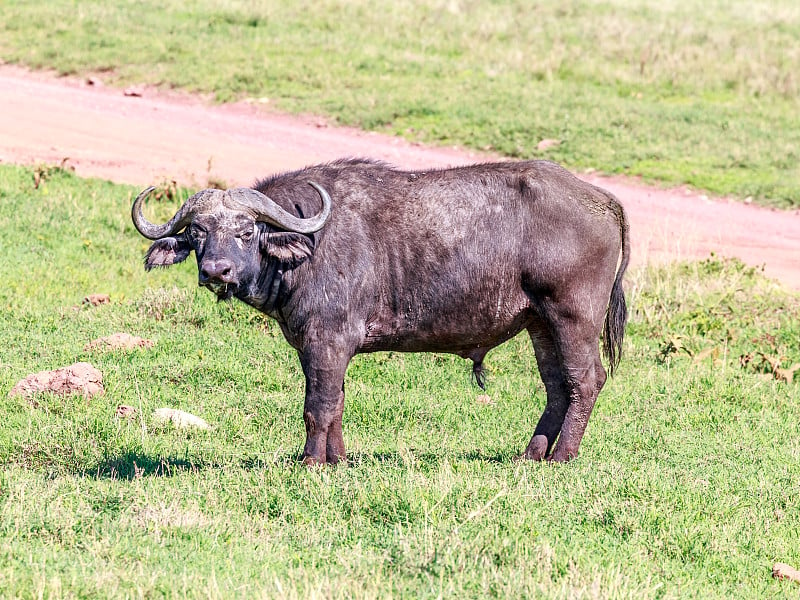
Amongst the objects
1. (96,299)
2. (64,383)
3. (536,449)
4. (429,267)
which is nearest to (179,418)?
(64,383)

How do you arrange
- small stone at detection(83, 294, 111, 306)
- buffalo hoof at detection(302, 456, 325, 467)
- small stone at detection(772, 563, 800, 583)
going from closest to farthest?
small stone at detection(772, 563, 800, 583) → buffalo hoof at detection(302, 456, 325, 467) → small stone at detection(83, 294, 111, 306)

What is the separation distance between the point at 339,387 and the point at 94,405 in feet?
6.84

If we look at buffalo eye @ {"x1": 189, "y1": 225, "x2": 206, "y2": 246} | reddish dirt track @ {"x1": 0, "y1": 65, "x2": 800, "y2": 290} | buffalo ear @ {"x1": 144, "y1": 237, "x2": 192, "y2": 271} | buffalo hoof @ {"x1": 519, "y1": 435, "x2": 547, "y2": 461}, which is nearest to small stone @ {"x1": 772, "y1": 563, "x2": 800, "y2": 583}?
buffalo hoof @ {"x1": 519, "y1": 435, "x2": 547, "y2": 461}

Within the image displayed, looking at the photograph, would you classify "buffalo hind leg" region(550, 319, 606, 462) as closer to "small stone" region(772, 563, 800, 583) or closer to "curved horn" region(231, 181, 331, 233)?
"curved horn" region(231, 181, 331, 233)

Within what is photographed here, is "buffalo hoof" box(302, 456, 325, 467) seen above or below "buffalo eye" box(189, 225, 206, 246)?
below

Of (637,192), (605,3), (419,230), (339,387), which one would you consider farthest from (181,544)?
(605,3)

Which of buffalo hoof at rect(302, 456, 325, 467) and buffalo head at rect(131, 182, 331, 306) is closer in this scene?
buffalo head at rect(131, 182, 331, 306)

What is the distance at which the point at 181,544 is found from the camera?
5.78 meters

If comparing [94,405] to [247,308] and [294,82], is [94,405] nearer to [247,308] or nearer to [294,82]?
[247,308]

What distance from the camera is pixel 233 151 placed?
53.1 feet

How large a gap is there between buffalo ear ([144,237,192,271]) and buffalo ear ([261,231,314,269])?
51 cm

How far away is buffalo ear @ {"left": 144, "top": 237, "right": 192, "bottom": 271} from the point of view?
7141 mm

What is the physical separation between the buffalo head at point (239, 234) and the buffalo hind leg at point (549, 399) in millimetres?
1773

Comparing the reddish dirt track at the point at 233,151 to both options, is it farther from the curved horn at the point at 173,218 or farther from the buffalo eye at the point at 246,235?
the buffalo eye at the point at 246,235
